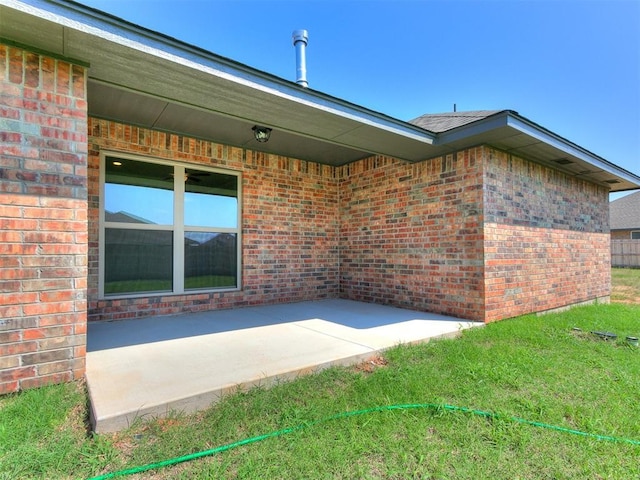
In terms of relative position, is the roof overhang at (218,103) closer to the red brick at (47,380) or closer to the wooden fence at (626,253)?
the red brick at (47,380)

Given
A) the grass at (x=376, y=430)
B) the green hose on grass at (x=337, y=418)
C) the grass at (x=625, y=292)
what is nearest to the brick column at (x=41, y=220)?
the grass at (x=376, y=430)

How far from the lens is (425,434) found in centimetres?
196

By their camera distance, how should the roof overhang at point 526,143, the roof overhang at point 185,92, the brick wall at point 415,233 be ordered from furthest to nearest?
1. the brick wall at point 415,233
2. the roof overhang at point 526,143
3. the roof overhang at point 185,92

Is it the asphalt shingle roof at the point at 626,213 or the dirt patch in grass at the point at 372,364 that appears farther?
the asphalt shingle roof at the point at 626,213

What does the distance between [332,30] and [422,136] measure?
4240mm

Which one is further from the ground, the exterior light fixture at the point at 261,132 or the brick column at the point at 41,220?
the exterior light fixture at the point at 261,132

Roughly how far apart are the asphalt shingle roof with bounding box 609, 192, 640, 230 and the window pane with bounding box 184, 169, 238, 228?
2360cm

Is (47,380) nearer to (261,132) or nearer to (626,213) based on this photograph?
(261,132)

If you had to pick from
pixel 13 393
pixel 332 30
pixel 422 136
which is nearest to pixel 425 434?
pixel 13 393

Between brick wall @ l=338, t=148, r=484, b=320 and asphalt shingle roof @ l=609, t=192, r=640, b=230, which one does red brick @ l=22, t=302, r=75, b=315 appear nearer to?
brick wall @ l=338, t=148, r=484, b=320

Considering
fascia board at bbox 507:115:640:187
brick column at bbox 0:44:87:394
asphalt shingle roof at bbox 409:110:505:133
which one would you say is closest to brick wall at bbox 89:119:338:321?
brick column at bbox 0:44:87:394

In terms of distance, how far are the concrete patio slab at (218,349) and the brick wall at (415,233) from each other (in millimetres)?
475

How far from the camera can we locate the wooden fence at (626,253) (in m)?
17.9

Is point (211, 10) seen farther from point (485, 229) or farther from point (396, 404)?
point (396, 404)
